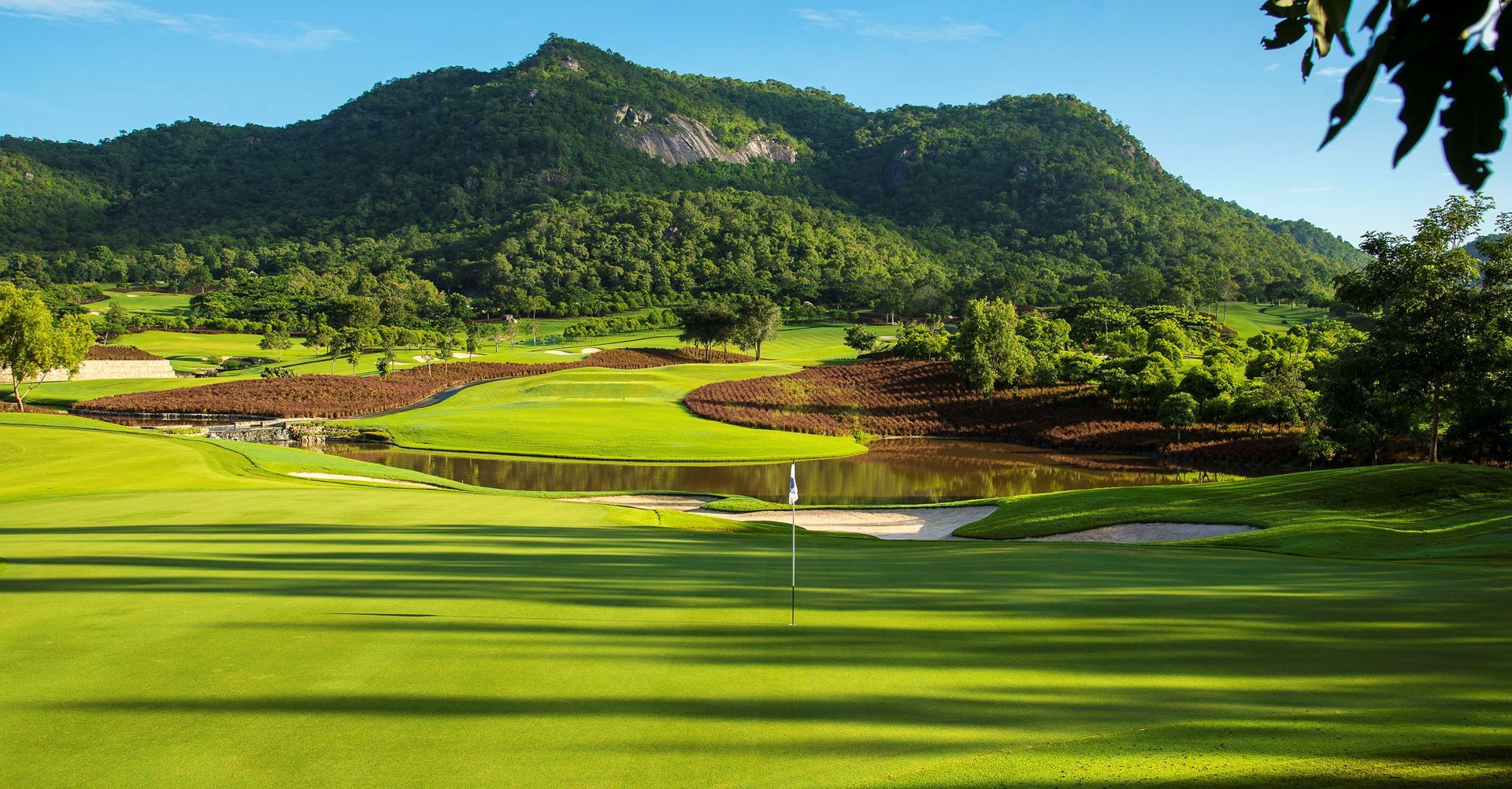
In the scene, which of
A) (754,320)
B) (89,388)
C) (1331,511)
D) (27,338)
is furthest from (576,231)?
(1331,511)

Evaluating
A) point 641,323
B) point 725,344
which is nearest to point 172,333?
point 641,323

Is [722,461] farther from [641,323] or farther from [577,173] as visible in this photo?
[577,173]

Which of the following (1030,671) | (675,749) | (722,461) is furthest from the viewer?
(722,461)

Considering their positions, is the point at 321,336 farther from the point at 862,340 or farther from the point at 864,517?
the point at 864,517

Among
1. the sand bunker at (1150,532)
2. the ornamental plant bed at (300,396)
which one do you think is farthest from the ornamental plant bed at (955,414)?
the sand bunker at (1150,532)

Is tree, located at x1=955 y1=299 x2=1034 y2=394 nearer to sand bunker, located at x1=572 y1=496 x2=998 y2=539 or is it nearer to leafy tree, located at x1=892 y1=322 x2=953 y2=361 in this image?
leafy tree, located at x1=892 y1=322 x2=953 y2=361

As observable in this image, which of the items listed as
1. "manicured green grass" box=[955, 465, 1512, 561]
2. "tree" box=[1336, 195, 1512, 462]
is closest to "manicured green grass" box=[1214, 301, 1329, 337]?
"tree" box=[1336, 195, 1512, 462]

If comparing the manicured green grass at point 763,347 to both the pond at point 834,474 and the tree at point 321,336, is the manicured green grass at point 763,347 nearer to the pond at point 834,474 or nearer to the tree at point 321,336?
the tree at point 321,336
